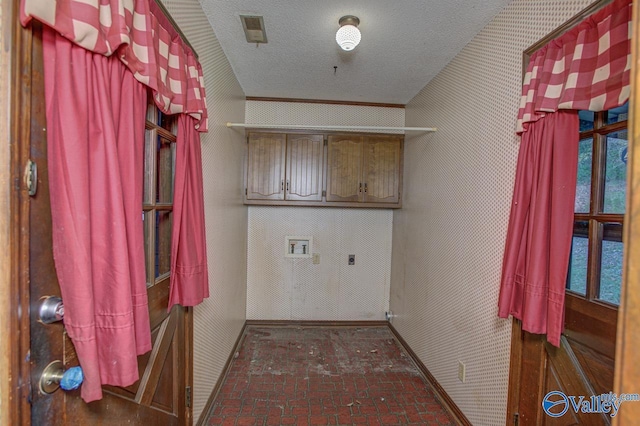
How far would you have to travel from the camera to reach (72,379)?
2.34ft

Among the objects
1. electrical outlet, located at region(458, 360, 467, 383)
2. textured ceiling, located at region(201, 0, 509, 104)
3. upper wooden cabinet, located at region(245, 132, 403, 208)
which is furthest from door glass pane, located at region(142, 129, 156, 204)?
electrical outlet, located at region(458, 360, 467, 383)

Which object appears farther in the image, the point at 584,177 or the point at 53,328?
the point at 584,177

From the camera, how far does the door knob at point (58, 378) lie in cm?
69

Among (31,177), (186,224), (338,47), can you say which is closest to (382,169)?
(338,47)

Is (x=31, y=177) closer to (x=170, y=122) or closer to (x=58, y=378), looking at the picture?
(x=58, y=378)

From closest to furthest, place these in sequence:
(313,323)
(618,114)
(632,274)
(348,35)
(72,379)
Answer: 1. (632,274)
2. (72,379)
3. (618,114)
4. (348,35)
5. (313,323)

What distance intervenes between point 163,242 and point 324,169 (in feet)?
6.37

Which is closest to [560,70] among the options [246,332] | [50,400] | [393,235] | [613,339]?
[613,339]

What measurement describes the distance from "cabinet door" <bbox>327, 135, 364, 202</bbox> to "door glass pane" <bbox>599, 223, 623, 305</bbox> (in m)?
2.09

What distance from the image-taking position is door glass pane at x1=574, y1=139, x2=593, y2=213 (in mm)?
1138

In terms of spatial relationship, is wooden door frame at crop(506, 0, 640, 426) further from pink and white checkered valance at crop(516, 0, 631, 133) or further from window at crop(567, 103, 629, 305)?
window at crop(567, 103, 629, 305)

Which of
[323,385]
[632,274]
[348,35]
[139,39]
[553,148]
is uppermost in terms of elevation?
[348,35]

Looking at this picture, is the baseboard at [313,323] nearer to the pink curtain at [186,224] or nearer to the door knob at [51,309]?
the pink curtain at [186,224]

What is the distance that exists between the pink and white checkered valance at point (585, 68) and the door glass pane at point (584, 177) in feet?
0.67
